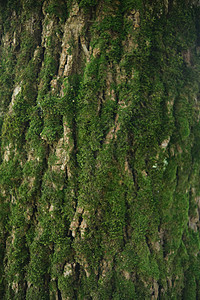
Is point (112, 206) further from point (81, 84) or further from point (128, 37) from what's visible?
point (128, 37)

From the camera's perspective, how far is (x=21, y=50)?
11.1 feet

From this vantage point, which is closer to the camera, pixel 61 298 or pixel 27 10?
pixel 61 298

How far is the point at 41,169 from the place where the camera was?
10.0ft

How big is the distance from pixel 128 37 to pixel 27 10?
5.96 feet

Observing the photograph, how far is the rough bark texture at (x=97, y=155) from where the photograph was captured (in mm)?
2885

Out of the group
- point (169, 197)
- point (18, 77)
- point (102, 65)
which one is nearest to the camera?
point (102, 65)

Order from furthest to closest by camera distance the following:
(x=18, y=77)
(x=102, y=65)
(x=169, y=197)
A: (x=18, y=77)
(x=169, y=197)
(x=102, y=65)

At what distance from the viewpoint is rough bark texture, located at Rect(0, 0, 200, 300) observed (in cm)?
288

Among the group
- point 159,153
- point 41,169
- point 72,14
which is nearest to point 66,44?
point 72,14

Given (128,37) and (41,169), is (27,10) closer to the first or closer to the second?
(128,37)

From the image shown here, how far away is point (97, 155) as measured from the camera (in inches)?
114

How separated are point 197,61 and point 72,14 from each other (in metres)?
2.35

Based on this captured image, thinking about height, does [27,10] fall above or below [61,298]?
above

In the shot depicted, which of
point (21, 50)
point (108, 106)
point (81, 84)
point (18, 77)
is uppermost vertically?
point (21, 50)
